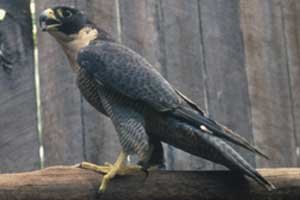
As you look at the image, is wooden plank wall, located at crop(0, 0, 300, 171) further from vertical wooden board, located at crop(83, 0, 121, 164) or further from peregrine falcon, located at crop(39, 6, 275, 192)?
peregrine falcon, located at crop(39, 6, 275, 192)

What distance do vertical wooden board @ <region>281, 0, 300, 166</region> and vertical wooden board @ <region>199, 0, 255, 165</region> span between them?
0.72 ft

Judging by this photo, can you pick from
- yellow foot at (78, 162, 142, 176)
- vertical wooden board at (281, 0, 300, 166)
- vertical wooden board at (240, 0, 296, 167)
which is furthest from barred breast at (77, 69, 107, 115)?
vertical wooden board at (281, 0, 300, 166)

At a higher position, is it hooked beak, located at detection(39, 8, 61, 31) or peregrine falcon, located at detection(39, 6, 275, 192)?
hooked beak, located at detection(39, 8, 61, 31)

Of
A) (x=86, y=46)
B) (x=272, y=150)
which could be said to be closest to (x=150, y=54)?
(x=86, y=46)

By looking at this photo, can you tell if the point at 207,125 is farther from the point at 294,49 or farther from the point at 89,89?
the point at 294,49

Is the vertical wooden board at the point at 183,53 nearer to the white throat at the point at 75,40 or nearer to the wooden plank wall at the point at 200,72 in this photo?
the wooden plank wall at the point at 200,72

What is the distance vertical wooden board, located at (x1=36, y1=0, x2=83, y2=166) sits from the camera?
459 cm

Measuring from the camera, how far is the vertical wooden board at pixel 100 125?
4617mm

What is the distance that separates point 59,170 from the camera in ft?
13.1

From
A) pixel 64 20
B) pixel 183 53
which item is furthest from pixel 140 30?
pixel 64 20

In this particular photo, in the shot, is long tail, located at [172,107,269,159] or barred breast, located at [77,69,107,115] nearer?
long tail, located at [172,107,269,159]

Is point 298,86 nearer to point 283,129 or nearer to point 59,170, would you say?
point 283,129

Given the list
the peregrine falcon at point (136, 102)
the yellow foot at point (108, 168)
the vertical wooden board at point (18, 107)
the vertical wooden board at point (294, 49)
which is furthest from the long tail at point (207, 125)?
the vertical wooden board at point (294, 49)

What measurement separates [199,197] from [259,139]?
2.46 ft
